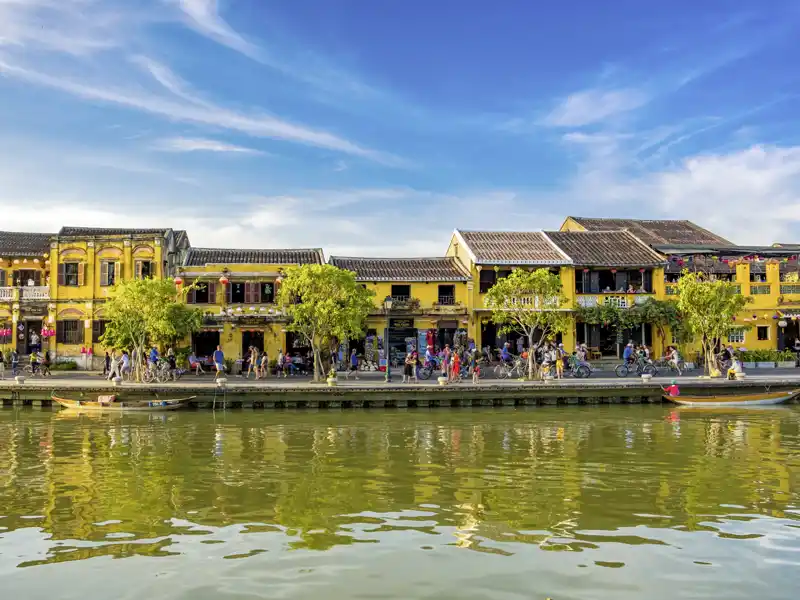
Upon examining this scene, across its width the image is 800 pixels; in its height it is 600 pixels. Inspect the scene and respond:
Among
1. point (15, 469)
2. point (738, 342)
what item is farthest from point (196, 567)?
point (738, 342)

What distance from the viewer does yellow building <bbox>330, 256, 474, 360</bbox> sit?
124ft

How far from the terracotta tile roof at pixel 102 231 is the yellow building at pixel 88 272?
0.30m

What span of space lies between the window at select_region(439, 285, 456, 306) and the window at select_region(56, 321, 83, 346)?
20124 millimetres

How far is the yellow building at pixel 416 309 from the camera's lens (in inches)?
1484

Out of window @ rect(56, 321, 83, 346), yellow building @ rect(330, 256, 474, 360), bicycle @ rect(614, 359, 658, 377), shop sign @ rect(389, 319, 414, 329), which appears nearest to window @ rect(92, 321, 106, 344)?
window @ rect(56, 321, 83, 346)

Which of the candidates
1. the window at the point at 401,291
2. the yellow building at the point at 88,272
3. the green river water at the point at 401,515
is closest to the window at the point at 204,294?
the yellow building at the point at 88,272

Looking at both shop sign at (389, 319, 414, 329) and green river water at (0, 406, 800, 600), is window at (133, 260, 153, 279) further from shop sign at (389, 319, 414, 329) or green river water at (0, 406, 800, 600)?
green river water at (0, 406, 800, 600)

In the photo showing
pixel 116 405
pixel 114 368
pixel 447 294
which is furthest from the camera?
pixel 447 294

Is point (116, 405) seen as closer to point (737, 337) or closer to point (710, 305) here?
point (710, 305)

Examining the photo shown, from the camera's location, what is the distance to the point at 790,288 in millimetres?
39875

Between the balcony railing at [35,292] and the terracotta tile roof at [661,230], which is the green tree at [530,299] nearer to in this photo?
the terracotta tile roof at [661,230]

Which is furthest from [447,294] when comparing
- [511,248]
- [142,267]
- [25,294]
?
[25,294]

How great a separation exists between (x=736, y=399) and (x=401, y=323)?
17.5 metres

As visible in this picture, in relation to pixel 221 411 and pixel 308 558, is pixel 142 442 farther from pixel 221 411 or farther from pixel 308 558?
pixel 308 558
